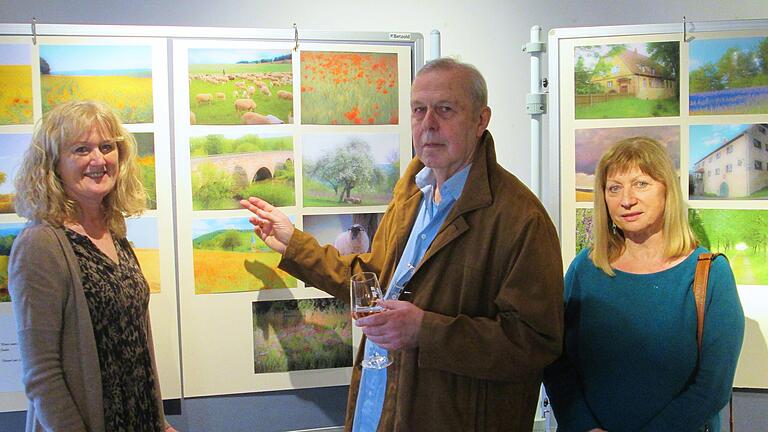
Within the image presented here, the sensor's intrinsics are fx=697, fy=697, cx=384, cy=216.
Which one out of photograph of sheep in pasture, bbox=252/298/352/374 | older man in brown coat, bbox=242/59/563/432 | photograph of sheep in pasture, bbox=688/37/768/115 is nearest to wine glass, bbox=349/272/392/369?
older man in brown coat, bbox=242/59/563/432

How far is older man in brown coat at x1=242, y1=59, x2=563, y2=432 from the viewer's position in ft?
5.90

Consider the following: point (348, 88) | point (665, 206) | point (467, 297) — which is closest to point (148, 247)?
point (348, 88)

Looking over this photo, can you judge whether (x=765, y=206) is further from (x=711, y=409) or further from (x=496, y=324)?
(x=496, y=324)

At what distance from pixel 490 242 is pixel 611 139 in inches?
43.7

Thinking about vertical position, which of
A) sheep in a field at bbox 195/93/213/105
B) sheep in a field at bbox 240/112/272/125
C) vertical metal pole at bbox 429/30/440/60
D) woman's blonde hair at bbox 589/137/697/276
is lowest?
woman's blonde hair at bbox 589/137/697/276

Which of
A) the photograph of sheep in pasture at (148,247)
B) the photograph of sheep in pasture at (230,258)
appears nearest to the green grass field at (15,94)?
the photograph of sheep in pasture at (148,247)

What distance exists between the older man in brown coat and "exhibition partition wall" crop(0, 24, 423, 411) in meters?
0.74

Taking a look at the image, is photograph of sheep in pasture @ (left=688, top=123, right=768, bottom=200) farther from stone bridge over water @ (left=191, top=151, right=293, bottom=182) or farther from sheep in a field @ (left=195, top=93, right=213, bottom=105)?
sheep in a field @ (left=195, top=93, right=213, bottom=105)

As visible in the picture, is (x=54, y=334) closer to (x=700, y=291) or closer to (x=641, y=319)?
(x=641, y=319)

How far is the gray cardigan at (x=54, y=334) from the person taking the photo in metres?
1.80

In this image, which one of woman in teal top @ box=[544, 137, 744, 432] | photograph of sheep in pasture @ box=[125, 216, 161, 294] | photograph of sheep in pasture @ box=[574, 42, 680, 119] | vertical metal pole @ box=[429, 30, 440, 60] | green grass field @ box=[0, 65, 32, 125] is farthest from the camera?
vertical metal pole @ box=[429, 30, 440, 60]

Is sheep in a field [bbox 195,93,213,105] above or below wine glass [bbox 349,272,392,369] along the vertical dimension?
above

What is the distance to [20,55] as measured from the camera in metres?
2.47

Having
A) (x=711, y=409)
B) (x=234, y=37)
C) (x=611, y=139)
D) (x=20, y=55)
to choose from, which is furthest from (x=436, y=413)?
(x=20, y=55)
